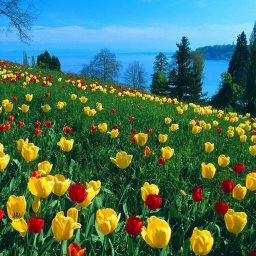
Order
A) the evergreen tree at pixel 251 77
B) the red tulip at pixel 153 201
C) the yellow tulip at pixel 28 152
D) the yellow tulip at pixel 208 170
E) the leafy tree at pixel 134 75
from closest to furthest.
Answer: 1. the red tulip at pixel 153 201
2. the yellow tulip at pixel 28 152
3. the yellow tulip at pixel 208 170
4. the evergreen tree at pixel 251 77
5. the leafy tree at pixel 134 75

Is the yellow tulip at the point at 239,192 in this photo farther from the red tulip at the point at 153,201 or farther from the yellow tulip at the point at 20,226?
the yellow tulip at the point at 20,226

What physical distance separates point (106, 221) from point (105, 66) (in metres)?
74.2

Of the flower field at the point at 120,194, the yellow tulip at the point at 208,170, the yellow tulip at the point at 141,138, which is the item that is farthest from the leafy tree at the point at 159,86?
the yellow tulip at the point at 208,170

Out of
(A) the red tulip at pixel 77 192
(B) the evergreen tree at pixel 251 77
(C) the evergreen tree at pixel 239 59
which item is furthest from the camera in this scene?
(C) the evergreen tree at pixel 239 59

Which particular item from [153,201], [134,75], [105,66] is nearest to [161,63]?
[134,75]

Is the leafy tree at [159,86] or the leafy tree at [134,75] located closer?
the leafy tree at [159,86]

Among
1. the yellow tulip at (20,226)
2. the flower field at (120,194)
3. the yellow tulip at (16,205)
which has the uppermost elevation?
the yellow tulip at (16,205)

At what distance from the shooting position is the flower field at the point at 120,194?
83.1 inches

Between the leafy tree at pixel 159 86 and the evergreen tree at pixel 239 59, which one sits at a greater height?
the evergreen tree at pixel 239 59

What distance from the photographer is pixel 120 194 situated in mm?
3402

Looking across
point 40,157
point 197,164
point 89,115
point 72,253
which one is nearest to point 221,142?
point 197,164

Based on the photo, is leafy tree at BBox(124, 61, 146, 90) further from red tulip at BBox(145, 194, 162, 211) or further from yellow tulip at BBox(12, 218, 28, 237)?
yellow tulip at BBox(12, 218, 28, 237)

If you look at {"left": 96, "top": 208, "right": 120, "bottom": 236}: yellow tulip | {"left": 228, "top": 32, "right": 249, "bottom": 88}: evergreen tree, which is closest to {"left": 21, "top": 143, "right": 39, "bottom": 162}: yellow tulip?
{"left": 96, "top": 208, "right": 120, "bottom": 236}: yellow tulip

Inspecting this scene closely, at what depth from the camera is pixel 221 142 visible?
5879 millimetres
